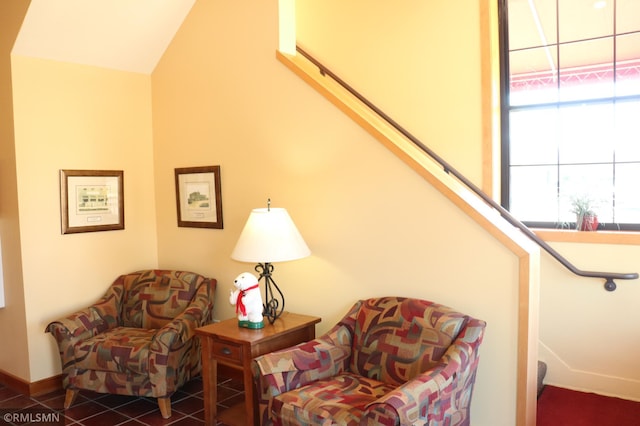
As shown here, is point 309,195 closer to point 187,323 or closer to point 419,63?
point 187,323

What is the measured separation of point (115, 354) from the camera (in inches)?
136

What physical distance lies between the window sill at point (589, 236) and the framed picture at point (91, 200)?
3.27 metres

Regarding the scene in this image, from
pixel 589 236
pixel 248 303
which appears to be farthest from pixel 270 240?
pixel 589 236

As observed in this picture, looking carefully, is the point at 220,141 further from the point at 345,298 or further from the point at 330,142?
the point at 345,298

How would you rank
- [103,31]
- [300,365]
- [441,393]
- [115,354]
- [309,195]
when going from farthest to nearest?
1. [103,31]
2. [309,195]
3. [115,354]
4. [300,365]
5. [441,393]

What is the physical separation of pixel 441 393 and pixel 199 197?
8.39ft

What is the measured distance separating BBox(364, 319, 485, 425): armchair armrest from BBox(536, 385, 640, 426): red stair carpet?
2.46ft

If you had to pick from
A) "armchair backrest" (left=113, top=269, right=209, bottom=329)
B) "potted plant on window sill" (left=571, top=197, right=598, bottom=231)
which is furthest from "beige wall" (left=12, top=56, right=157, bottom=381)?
"potted plant on window sill" (left=571, top=197, right=598, bottom=231)

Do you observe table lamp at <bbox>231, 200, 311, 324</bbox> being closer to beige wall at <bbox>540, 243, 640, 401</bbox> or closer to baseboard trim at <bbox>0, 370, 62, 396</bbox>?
beige wall at <bbox>540, 243, 640, 401</bbox>

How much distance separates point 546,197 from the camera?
393cm

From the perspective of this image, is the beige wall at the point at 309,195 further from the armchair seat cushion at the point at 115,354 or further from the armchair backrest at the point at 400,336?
the armchair seat cushion at the point at 115,354

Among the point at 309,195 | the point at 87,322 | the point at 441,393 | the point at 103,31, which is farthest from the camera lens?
the point at 103,31

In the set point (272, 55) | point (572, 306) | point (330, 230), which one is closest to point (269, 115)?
point (272, 55)

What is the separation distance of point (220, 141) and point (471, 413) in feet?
8.42
